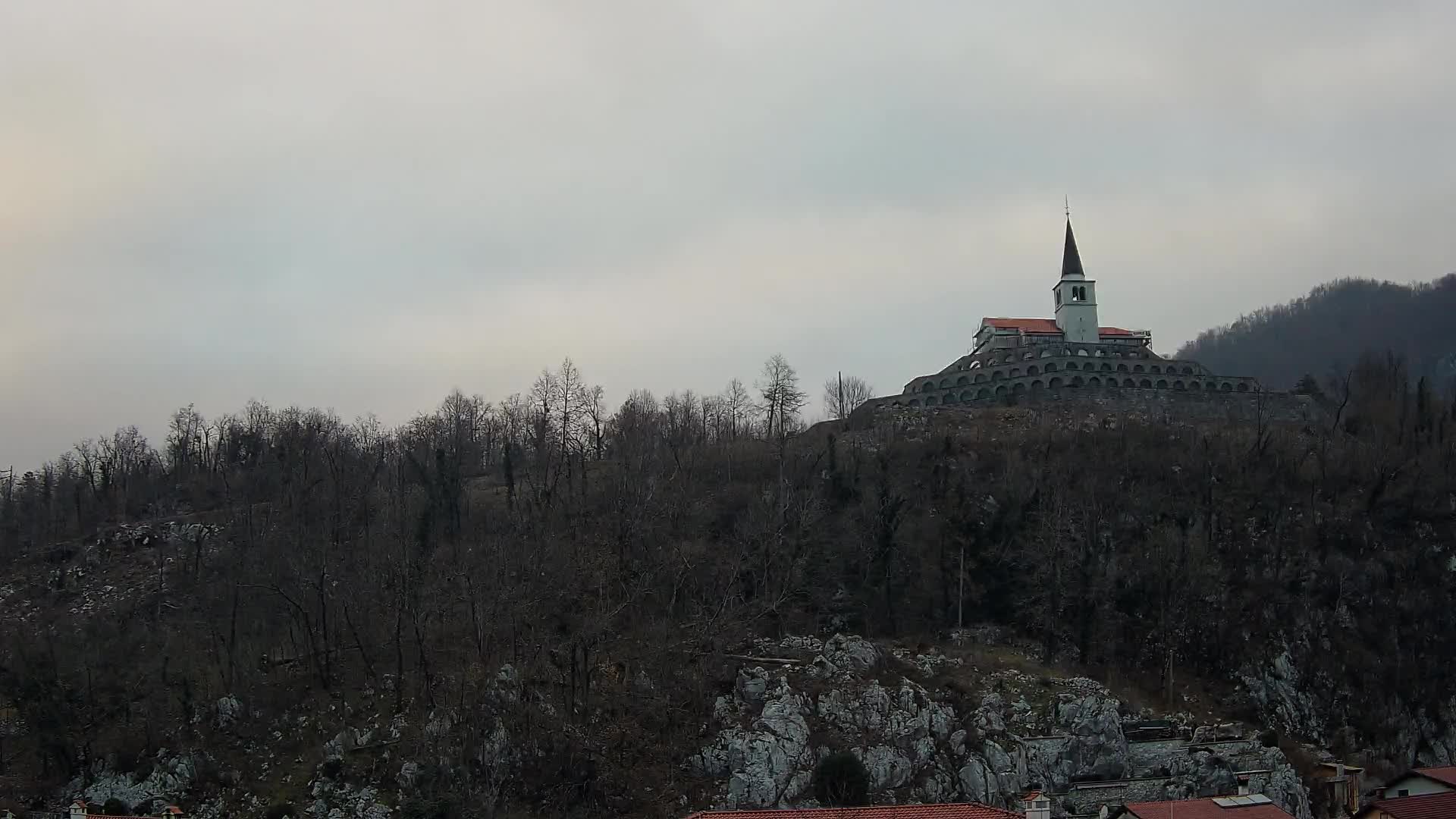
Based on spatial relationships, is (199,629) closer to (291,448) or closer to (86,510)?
(291,448)

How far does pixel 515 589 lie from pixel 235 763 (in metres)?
12.0

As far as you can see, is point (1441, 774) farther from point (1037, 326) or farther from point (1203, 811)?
point (1037, 326)

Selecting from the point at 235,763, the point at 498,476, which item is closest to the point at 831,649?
the point at 235,763

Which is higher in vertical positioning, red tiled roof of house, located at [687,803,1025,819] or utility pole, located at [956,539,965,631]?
utility pole, located at [956,539,965,631]

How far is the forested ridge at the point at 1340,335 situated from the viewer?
5359 inches

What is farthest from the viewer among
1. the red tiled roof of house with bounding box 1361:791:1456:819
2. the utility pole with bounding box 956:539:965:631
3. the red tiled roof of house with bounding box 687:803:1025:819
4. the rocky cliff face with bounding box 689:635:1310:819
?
the utility pole with bounding box 956:539:965:631

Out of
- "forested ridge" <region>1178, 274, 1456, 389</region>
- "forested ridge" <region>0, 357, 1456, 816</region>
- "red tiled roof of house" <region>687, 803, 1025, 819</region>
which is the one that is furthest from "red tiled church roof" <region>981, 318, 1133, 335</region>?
"red tiled roof of house" <region>687, 803, 1025, 819</region>

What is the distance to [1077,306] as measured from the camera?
90.4 metres

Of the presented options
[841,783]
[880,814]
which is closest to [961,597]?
[841,783]

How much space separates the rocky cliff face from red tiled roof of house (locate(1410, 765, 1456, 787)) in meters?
4.33

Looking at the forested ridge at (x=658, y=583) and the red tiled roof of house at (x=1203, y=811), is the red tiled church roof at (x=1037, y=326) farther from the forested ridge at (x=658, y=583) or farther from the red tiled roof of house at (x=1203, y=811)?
the red tiled roof of house at (x=1203, y=811)

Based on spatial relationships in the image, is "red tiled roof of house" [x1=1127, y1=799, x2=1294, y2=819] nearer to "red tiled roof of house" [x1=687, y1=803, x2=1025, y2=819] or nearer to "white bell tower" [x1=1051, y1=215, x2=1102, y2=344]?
"red tiled roof of house" [x1=687, y1=803, x2=1025, y2=819]

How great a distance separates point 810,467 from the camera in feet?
208

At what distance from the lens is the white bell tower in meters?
89.9
